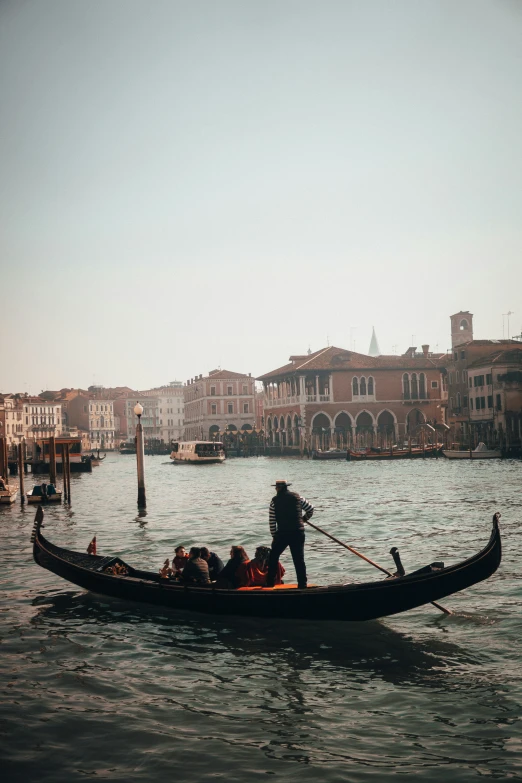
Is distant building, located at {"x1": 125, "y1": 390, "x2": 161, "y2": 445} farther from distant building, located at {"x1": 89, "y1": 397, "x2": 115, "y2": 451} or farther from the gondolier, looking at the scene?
the gondolier

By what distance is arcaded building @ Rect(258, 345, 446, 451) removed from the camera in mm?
55344

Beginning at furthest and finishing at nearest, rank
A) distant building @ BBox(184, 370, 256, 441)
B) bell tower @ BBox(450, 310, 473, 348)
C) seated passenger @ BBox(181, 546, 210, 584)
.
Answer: distant building @ BBox(184, 370, 256, 441) < bell tower @ BBox(450, 310, 473, 348) < seated passenger @ BBox(181, 546, 210, 584)

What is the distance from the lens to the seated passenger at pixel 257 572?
8547 millimetres

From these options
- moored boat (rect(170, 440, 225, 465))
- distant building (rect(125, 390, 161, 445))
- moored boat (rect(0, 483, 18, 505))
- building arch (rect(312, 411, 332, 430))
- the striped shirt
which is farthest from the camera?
distant building (rect(125, 390, 161, 445))

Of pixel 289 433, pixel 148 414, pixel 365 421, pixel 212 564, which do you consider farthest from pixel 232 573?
pixel 148 414

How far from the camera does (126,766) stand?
5215 mm

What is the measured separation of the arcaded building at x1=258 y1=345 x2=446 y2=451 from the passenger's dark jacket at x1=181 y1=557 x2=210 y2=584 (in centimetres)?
4580

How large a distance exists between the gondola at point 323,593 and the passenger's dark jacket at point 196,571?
0.13 m

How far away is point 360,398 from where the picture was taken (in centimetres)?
5541

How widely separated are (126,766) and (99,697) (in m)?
1.30

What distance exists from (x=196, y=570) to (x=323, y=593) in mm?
1526

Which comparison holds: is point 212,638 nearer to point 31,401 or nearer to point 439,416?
point 439,416

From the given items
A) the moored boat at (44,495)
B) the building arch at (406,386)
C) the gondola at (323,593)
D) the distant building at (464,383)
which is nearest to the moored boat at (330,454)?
the distant building at (464,383)

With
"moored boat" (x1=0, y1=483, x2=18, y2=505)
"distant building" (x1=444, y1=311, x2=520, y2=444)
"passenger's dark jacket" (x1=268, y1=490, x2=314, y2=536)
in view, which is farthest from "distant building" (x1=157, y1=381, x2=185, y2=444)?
"passenger's dark jacket" (x1=268, y1=490, x2=314, y2=536)
